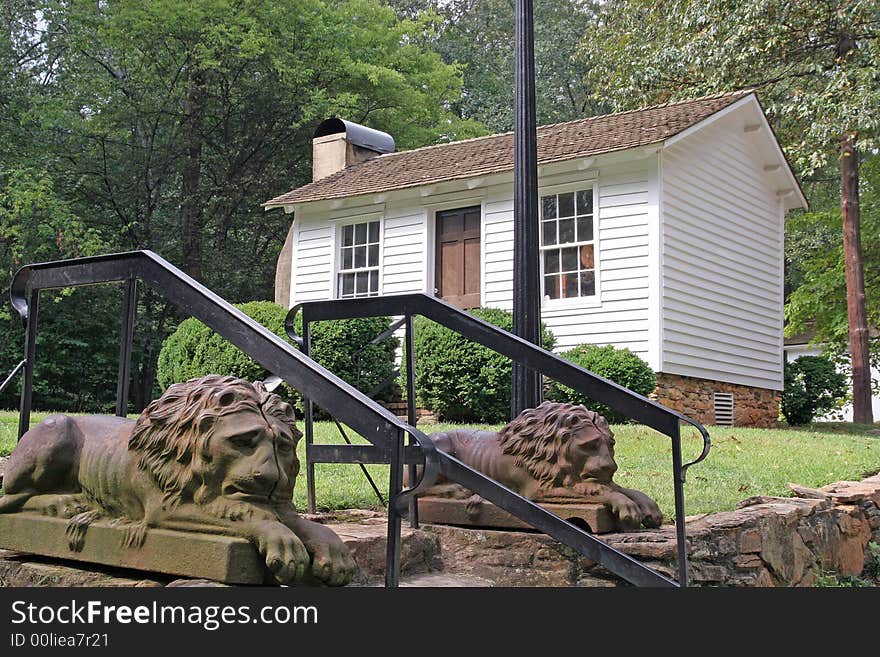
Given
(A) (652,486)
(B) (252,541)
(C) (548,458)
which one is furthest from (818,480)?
(B) (252,541)

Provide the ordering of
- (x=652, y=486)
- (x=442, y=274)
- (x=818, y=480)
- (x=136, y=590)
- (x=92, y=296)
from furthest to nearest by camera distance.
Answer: (x=92, y=296)
(x=442, y=274)
(x=818, y=480)
(x=652, y=486)
(x=136, y=590)

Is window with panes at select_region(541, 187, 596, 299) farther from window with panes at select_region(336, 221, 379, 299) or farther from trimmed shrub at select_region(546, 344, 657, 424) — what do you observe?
window with panes at select_region(336, 221, 379, 299)

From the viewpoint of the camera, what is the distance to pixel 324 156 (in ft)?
59.1

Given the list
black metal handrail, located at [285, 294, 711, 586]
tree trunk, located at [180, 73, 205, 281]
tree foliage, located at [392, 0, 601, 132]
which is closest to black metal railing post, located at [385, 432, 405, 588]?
black metal handrail, located at [285, 294, 711, 586]

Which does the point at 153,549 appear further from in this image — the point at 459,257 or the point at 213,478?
the point at 459,257

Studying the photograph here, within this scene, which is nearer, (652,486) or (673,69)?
(652,486)

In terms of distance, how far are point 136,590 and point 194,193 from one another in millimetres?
22306

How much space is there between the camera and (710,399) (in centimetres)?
1364

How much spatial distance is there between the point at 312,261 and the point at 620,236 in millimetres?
5719

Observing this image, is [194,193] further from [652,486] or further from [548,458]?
[548,458]

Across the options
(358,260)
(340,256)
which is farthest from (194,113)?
(358,260)

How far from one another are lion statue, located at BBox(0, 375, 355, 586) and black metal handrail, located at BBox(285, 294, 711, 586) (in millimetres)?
441

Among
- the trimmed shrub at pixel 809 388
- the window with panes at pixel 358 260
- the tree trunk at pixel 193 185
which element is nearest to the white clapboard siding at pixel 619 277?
the window with panes at pixel 358 260

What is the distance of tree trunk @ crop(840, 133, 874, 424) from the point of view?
17297mm
